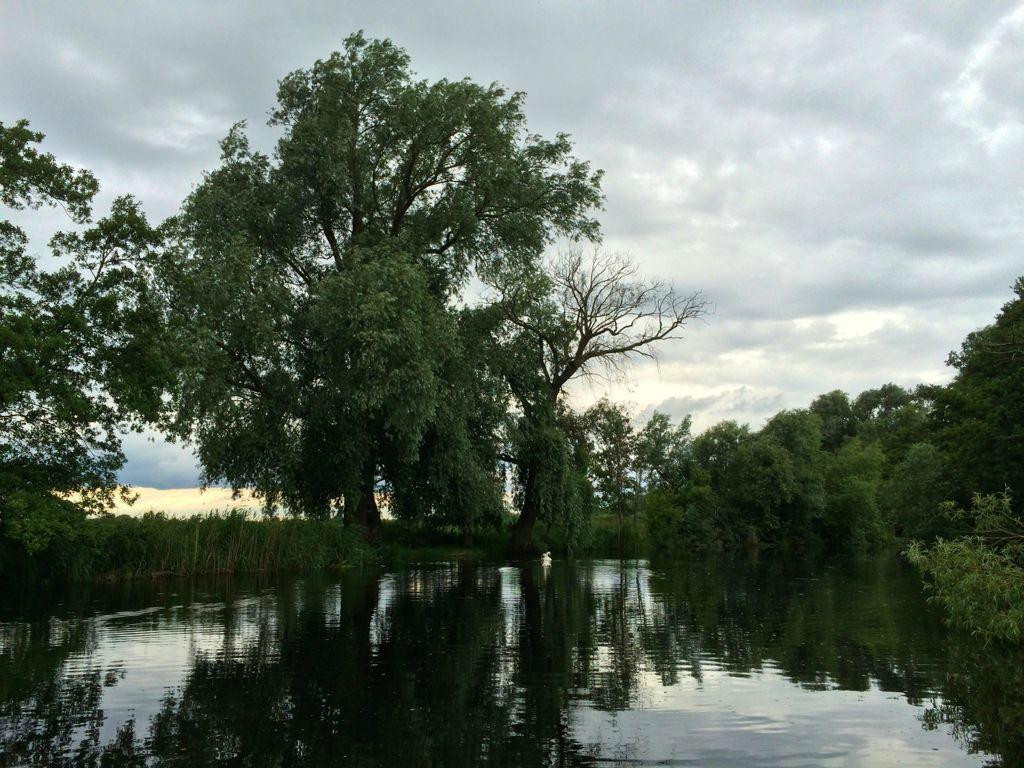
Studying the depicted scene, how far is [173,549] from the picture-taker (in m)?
26.8

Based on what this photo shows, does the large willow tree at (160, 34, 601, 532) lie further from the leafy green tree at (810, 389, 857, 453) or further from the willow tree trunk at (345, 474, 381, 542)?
the leafy green tree at (810, 389, 857, 453)

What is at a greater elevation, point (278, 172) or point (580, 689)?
point (278, 172)

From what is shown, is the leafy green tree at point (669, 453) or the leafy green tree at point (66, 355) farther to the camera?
the leafy green tree at point (669, 453)

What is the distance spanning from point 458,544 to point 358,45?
1020 inches

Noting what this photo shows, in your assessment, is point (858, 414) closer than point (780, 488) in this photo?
No

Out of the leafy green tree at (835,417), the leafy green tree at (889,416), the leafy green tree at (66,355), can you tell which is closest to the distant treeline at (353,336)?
the leafy green tree at (66,355)

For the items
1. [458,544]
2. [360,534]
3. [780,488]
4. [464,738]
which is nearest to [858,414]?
[780,488]

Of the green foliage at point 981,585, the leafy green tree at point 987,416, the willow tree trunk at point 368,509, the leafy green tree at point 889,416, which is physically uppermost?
the leafy green tree at point 889,416

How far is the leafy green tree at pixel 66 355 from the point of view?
20.5 m

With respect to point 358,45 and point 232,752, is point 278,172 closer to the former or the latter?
point 358,45

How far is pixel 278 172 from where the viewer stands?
114 ft

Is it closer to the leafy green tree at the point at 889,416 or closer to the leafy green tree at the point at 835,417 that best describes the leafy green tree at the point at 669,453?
the leafy green tree at the point at 889,416

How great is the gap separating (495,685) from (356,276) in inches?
877

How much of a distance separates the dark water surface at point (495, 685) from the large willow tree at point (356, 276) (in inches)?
456
